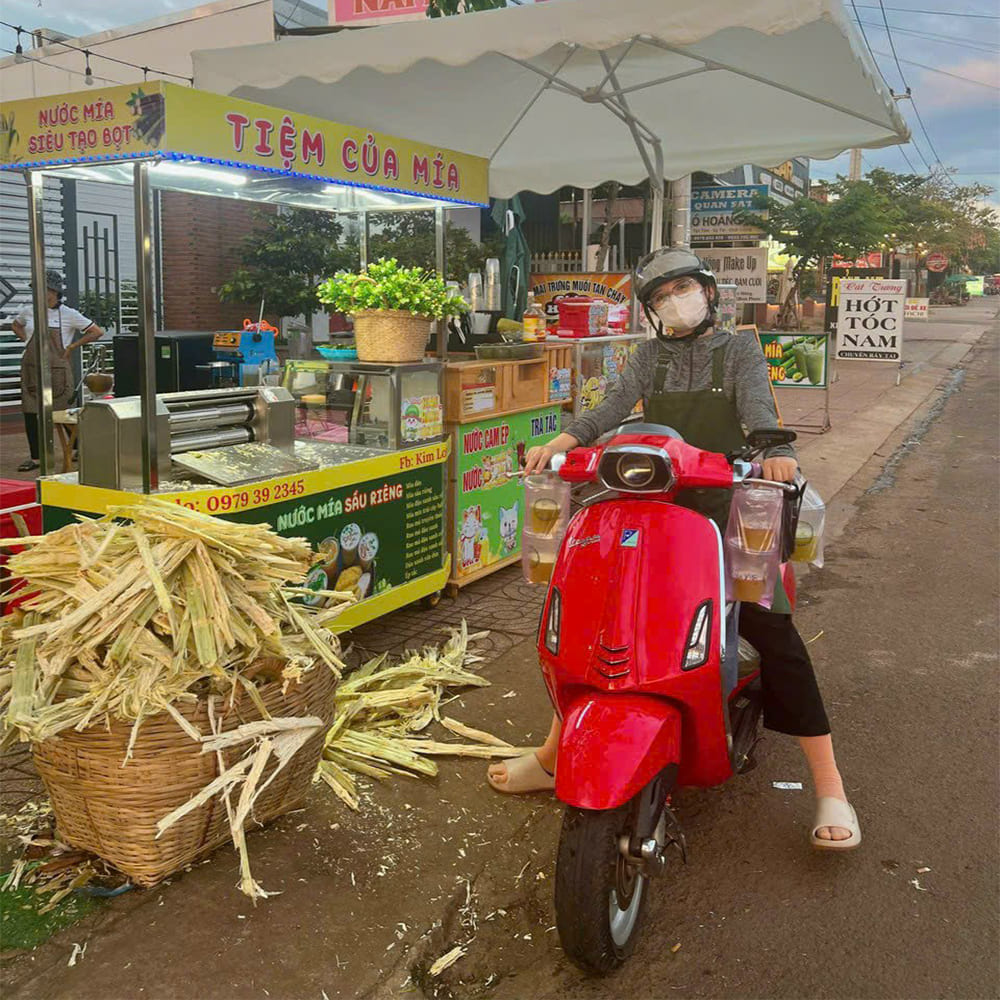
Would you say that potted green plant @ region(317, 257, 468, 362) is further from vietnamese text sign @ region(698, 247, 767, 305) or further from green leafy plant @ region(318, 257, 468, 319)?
vietnamese text sign @ region(698, 247, 767, 305)

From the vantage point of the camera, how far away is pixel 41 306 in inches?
170

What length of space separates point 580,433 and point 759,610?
2.85 feet

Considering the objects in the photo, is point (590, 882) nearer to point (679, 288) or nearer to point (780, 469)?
point (780, 469)

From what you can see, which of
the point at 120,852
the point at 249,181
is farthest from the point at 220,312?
the point at 120,852

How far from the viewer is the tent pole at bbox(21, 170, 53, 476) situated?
13.9 ft

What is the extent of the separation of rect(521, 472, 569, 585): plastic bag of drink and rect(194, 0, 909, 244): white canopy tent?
246 centimetres

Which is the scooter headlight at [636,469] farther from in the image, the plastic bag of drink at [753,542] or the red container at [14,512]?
the red container at [14,512]

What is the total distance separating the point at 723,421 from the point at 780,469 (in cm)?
41

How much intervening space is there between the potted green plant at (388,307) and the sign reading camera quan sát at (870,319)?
38.0 ft

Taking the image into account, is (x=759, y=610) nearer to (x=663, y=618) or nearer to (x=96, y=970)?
(x=663, y=618)

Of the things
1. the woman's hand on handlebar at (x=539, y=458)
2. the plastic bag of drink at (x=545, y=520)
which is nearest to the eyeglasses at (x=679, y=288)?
the woman's hand on handlebar at (x=539, y=458)

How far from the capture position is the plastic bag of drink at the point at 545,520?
3260 mm

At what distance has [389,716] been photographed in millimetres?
4277

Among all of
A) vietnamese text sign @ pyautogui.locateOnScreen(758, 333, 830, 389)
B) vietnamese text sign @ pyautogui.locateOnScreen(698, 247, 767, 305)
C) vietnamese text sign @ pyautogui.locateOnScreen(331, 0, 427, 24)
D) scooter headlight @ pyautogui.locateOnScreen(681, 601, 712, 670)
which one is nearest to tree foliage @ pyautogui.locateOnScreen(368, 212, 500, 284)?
vietnamese text sign @ pyautogui.locateOnScreen(331, 0, 427, 24)
